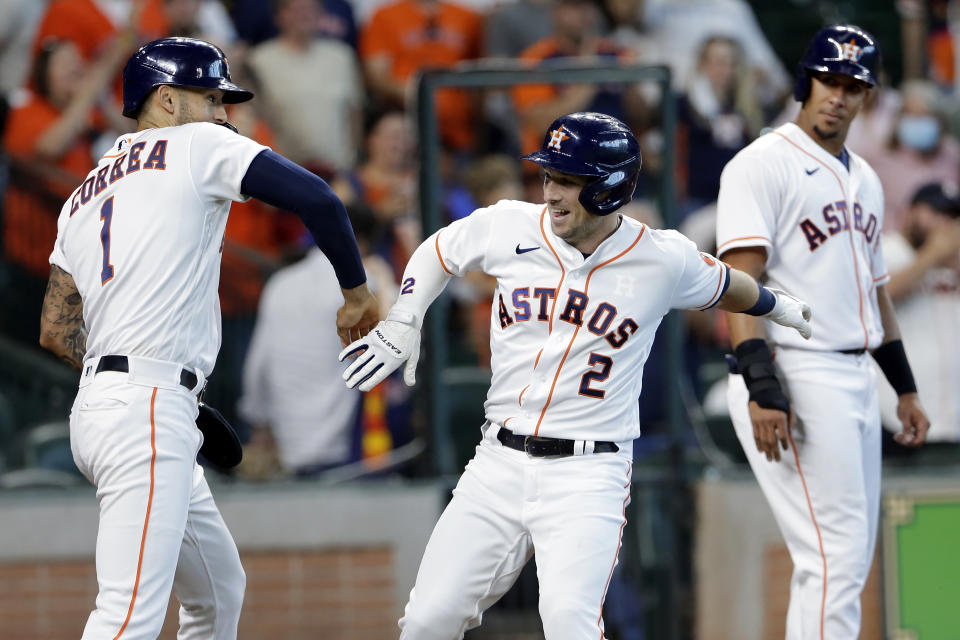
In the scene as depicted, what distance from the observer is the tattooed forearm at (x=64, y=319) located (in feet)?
13.0

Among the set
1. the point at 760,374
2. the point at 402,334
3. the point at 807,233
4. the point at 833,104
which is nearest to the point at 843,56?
the point at 833,104

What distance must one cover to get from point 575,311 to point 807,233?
1.03 metres

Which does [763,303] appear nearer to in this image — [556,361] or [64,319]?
[556,361]

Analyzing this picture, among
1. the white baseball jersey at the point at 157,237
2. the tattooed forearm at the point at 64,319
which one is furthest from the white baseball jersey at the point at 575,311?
the tattooed forearm at the point at 64,319

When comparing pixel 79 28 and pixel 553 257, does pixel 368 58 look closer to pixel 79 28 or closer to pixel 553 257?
pixel 79 28

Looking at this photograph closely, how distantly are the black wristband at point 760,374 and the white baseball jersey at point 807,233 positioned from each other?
167mm

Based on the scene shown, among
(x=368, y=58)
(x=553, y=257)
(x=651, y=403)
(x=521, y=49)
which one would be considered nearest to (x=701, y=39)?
(x=521, y=49)

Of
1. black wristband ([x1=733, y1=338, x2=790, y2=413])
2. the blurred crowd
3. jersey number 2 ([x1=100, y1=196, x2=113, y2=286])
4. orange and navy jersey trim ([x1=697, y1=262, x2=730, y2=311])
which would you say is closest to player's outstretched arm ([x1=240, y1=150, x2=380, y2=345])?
jersey number 2 ([x1=100, y1=196, x2=113, y2=286])

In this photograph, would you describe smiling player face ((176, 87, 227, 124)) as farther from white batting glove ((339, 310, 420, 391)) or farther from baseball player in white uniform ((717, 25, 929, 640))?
baseball player in white uniform ((717, 25, 929, 640))

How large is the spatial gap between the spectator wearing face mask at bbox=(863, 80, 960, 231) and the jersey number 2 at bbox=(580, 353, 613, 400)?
162 inches

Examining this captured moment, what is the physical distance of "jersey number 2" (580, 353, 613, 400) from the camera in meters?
3.85

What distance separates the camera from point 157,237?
362cm

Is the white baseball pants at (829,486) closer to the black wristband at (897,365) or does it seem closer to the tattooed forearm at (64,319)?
the black wristband at (897,365)

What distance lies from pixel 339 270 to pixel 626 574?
9.42 ft
